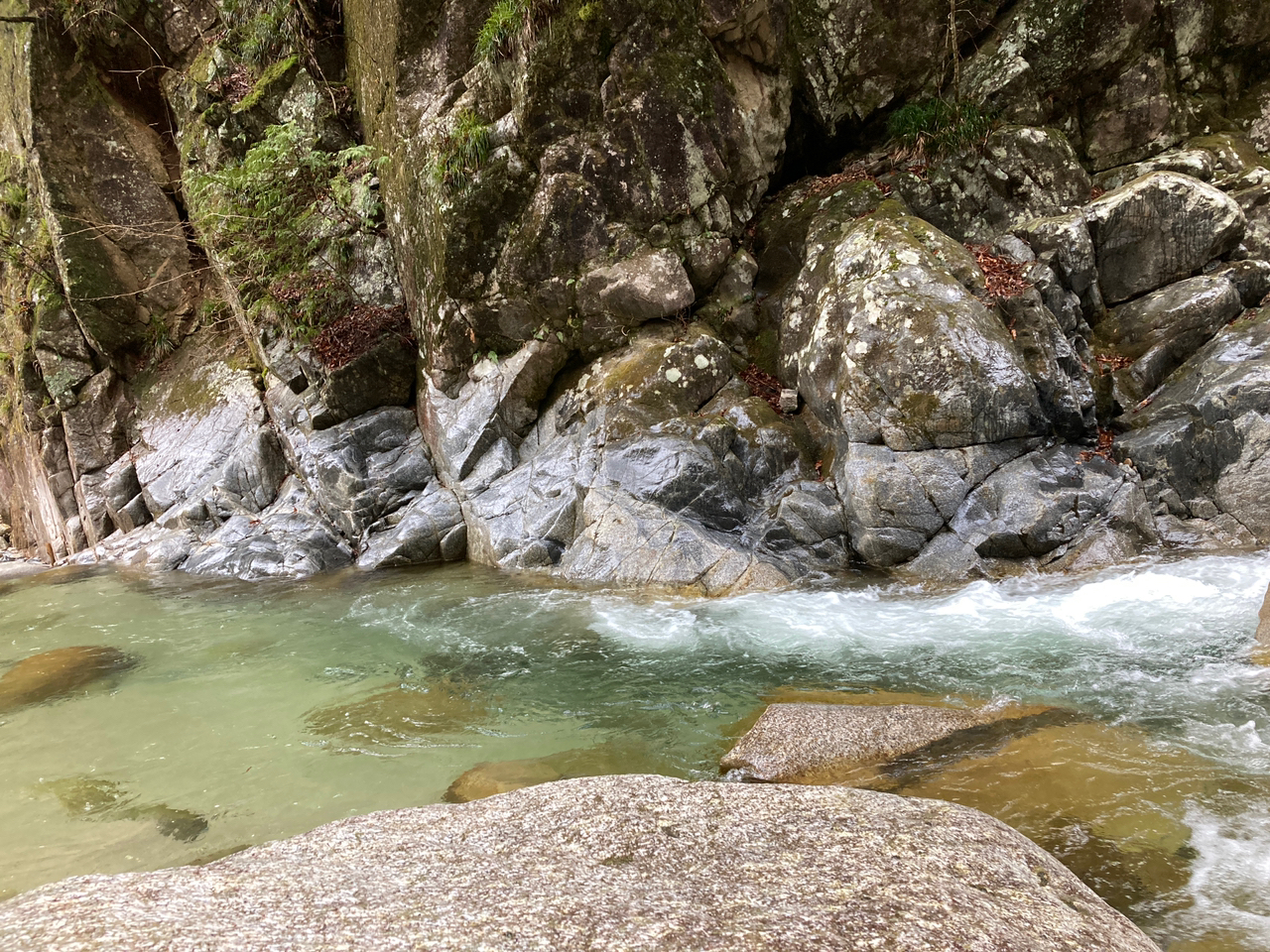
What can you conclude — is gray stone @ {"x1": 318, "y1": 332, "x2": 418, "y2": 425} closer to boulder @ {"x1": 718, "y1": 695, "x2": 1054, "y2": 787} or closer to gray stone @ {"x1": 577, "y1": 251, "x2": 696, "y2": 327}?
gray stone @ {"x1": 577, "y1": 251, "x2": 696, "y2": 327}

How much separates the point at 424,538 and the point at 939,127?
36.9 ft

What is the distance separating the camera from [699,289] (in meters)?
11.5

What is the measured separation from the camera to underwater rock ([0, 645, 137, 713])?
6855 mm

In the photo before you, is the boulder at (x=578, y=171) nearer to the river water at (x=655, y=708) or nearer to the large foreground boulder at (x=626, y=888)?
the river water at (x=655, y=708)

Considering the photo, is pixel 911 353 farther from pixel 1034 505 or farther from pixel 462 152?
pixel 462 152

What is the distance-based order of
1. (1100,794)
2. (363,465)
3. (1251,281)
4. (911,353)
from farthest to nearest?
(363,465) → (1251,281) → (911,353) → (1100,794)

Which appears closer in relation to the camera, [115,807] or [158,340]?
[115,807]

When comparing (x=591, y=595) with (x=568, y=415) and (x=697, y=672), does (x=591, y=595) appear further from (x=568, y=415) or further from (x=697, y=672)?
(x=568, y=415)

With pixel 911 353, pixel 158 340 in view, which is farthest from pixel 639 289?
pixel 158 340

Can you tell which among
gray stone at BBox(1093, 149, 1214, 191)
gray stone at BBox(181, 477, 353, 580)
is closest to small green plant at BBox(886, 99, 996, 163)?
gray stone at BBox(1093, 149, 1214, 191)

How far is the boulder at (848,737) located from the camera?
4.26 m

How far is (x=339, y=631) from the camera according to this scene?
8242 mm

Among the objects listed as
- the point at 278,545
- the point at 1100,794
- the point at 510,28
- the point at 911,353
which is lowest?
the point at 1100,794

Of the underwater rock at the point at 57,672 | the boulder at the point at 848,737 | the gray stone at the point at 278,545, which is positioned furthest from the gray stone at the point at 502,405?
the boulder at the point at 848,737
